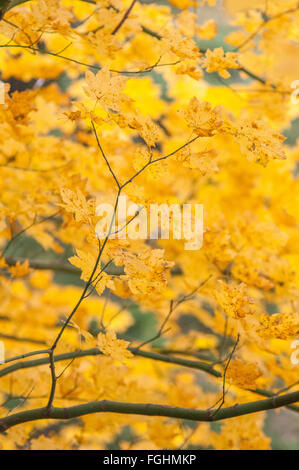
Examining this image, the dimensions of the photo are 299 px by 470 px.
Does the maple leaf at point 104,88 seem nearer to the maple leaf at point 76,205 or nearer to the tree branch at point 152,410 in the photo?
the maple leaf at point 76,205

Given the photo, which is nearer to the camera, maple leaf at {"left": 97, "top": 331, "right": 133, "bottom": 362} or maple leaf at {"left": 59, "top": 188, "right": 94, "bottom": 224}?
maple leaf at {"left": 59, "top": 188, "right": 94, "bottom": 224}

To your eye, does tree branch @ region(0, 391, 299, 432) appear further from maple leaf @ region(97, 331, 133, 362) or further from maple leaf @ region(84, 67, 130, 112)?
maple leaf @ region(84, 67, 130, 112)

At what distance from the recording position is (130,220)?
92 centimetres

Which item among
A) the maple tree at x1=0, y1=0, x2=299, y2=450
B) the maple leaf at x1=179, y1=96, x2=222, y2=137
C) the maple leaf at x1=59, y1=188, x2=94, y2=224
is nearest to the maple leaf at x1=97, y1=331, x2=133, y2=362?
the maple tree at x1=0, y1=0, x2=299, y2=450

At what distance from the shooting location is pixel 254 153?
0.89 m

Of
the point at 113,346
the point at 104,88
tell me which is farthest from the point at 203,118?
the point at 113,346

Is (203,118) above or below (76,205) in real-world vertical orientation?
above

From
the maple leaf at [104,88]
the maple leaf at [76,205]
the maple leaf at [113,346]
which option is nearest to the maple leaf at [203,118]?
the maple leaf at [104,88]

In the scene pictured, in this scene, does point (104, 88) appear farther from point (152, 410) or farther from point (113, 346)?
point (152, 410)

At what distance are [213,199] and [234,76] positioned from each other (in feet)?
11.7

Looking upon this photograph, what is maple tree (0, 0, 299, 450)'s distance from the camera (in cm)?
90

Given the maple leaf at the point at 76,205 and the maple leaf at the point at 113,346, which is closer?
the maple leaf at the point at 76,205

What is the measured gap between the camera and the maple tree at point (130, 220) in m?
0.90
